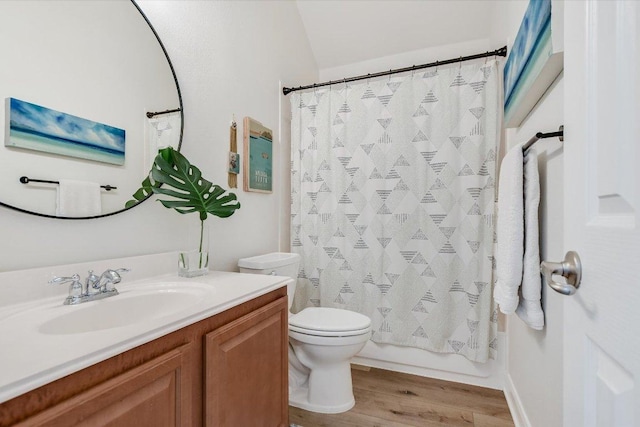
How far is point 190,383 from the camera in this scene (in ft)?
2.70

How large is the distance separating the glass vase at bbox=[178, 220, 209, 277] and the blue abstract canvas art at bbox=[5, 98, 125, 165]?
430 mm

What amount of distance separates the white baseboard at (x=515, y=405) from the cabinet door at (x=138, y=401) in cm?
148

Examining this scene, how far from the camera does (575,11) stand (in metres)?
0.55

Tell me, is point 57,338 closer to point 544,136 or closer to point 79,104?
point 79,104

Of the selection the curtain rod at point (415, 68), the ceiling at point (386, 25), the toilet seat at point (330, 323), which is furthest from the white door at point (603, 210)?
the ceiling at point (386, 25)

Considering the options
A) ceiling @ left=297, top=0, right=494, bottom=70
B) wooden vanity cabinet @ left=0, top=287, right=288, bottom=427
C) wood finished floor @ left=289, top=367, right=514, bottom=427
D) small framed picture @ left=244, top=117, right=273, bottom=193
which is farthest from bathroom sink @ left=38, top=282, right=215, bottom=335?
ceiling @ left=297, top=0, right=494, bottom=70

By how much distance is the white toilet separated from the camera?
1.60 m

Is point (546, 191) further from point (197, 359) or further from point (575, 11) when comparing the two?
point (197, 359)

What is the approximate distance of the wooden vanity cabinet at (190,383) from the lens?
567 mm

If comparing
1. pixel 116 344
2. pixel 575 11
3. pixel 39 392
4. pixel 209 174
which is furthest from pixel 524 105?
pixel 39 392

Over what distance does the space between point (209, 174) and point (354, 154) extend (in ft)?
3.28

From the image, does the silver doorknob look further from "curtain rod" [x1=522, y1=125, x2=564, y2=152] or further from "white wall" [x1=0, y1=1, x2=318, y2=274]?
"white wall" [x1=0, y1=1, x2=318, y2=274]

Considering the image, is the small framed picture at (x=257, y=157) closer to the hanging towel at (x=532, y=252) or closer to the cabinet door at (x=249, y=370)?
the cabinet door at (x=249, y=370)

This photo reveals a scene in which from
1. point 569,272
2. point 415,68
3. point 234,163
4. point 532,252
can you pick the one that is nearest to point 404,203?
point 415,68
